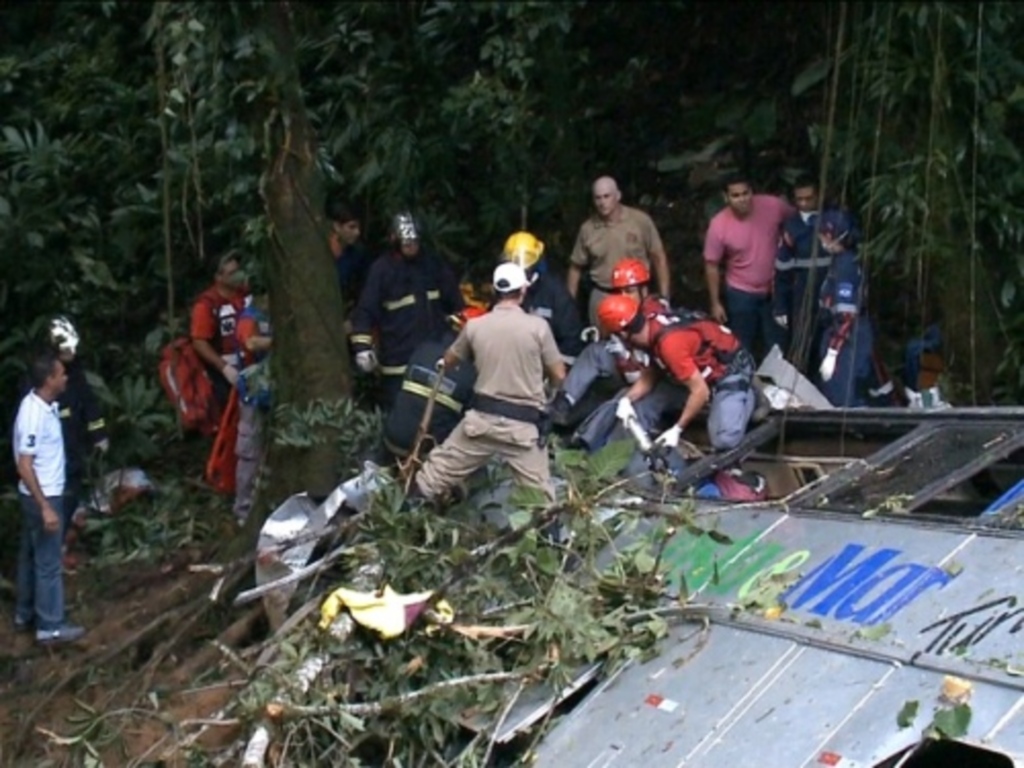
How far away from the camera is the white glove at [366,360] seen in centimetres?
1179

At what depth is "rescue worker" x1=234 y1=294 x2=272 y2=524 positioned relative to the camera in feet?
38.6

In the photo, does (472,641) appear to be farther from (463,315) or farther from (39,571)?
(39,571)

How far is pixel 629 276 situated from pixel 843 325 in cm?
133

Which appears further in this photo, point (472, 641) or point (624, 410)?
point (624, 410)

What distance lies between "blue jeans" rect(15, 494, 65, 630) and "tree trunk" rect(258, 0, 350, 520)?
1256 mm

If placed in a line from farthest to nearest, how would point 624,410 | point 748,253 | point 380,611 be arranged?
point 748,253 → point 624,410 → point 380,611

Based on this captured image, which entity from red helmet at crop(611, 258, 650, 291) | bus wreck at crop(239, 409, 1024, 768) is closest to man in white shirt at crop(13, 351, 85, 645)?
bus wreck at crop(239, 409, 1024, 768)

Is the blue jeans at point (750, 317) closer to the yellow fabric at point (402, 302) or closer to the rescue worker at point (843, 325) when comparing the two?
the rescue worker at point (843, 325)

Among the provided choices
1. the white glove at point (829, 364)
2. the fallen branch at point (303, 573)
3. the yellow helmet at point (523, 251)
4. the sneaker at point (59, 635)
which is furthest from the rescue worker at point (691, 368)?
the sneaker at point (59, 635)

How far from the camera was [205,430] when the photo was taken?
13.6 metres

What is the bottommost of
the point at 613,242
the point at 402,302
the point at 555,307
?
the point at 555,307

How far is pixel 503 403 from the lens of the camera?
9.15 m

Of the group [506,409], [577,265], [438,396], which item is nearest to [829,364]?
[577,265]

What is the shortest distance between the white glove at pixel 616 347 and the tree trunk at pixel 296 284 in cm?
167
